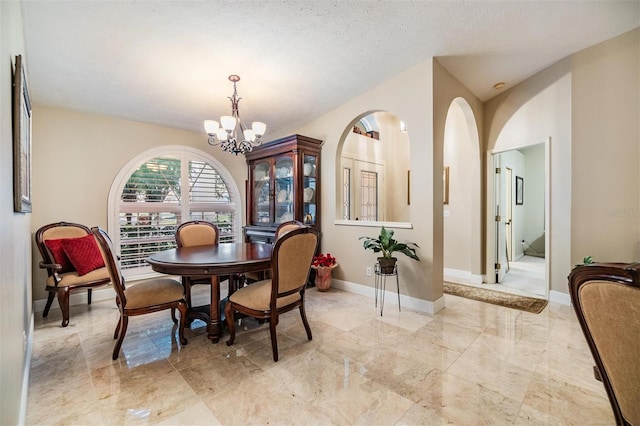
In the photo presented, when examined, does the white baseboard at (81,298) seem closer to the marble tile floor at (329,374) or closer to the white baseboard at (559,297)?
the marble tile floor at (329,374)

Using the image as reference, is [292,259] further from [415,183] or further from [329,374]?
[415,183]

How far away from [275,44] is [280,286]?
2049 mm

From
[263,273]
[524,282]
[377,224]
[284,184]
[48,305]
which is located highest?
[284,184]

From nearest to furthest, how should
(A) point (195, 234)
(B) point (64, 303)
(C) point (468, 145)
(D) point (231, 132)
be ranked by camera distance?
(B) point (64, 303), (D) point (231, 132), (A) point (195, 234), (C) point (468, 145)

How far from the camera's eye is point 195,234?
3350 millimetres

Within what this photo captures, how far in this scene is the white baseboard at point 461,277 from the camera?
408 cm

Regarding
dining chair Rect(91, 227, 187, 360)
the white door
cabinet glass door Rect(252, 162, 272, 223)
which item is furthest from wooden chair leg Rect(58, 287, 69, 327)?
the white door

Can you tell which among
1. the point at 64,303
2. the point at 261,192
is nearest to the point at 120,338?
the point at 64,303

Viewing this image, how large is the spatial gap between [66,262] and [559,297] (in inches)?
224

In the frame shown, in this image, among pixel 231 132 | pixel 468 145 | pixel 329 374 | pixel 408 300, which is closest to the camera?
pixel 329 374

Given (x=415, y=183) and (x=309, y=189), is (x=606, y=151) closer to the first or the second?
(x=415, y=183)

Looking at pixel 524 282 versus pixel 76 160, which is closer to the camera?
pixel 76 160

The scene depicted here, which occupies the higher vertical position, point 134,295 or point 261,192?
point 261,192

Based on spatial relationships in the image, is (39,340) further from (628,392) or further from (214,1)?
(628,392)
